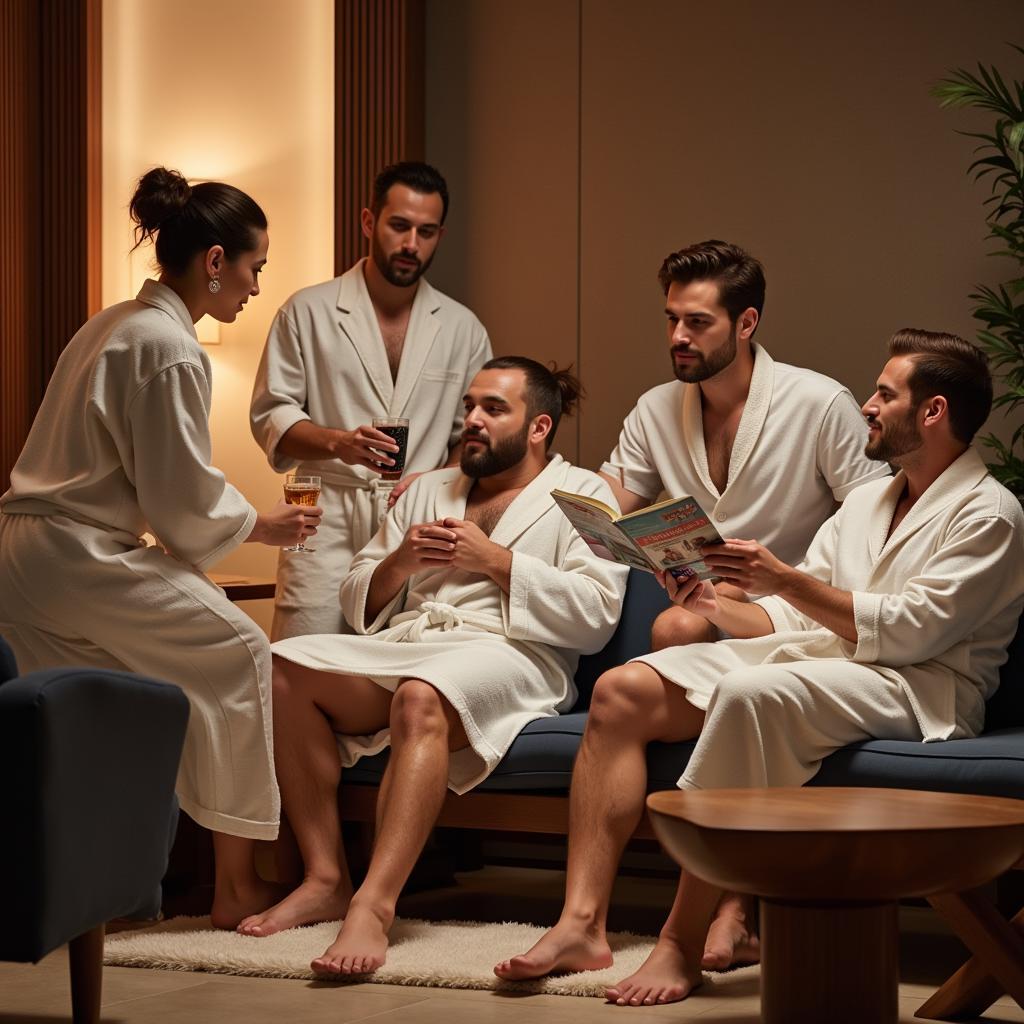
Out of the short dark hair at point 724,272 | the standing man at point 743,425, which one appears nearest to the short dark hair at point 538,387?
the standing man at point 743,425

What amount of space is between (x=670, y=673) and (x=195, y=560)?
983 mm

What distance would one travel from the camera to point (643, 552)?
10.3 ft

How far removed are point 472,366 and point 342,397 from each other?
0.38 metres

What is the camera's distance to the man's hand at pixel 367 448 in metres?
3.77

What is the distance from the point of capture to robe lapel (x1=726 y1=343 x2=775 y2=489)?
3.90 m

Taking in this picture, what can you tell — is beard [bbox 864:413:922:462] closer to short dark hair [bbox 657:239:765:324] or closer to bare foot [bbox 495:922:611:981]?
short dark hair [bbox 657:239:765:324]

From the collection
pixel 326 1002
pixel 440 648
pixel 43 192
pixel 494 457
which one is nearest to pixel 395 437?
pixel 494 457

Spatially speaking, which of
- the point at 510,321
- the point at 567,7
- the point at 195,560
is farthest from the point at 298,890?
the point at 567,7

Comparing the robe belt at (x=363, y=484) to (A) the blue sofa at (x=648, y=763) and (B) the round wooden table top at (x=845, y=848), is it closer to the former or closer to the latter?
(A) the blue sofa at (x=648, y=763)

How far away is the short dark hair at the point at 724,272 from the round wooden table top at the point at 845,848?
1.87m

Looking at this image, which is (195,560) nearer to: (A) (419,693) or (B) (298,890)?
(A) (419,693)

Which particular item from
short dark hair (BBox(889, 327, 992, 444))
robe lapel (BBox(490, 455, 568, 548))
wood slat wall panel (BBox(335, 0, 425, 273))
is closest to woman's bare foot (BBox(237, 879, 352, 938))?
robe lapel (BBox(490, 455, 568, 548))

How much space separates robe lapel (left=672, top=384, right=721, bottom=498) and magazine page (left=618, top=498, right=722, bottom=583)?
0.81m

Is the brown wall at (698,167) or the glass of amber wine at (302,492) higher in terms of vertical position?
the brown wall at (698,167)
